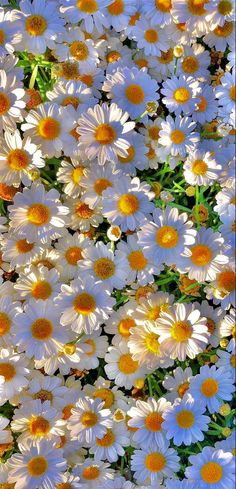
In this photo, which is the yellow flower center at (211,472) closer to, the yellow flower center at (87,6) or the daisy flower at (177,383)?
the daisy flower at (177,383)

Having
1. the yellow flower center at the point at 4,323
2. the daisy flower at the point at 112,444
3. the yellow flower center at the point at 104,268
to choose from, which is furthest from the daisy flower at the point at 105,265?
the daisy flower at the point at 112,444

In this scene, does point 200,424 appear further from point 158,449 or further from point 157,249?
point 157,249

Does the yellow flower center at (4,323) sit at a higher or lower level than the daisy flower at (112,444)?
higher

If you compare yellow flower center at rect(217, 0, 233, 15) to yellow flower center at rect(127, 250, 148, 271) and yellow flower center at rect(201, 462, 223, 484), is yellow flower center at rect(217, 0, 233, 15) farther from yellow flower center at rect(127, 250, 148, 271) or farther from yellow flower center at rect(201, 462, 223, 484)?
yellow flower center at rect(201, 462, 223, 484)

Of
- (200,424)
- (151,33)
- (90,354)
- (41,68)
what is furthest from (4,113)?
(200,424)

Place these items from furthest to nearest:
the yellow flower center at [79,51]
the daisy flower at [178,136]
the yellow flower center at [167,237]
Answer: the yellow flower center at [79,51]
the daisy flower at [178,136]
the yellow flower center at [167,237]

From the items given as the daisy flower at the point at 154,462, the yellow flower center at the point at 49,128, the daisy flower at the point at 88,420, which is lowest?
the daisy flower at the point at 154,462
